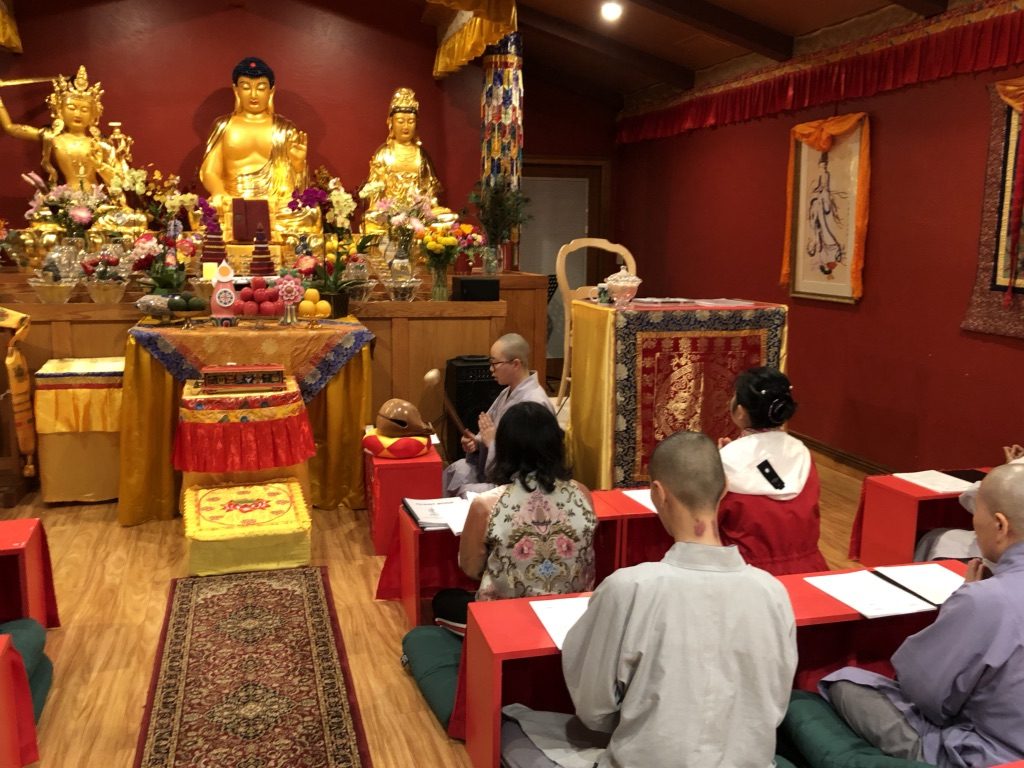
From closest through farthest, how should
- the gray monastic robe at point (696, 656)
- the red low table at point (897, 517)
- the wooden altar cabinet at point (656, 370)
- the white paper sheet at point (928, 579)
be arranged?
the gray monastic robe at point (696, 656) → the white paper sheet at point (928, 579) → the red low table at point (897, 517) → the wooden altar cabinet at point (656, 370)

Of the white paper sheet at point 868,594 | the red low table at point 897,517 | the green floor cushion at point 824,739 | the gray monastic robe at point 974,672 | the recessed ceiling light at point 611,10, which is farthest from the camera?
the recessed ceiling light at point 611,10

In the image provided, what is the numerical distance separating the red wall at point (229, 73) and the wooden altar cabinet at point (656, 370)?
4132 mm

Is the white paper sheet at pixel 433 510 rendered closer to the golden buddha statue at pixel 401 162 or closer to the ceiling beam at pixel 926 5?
the ceiling beam at pixel 926 5

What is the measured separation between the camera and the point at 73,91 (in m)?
6.53

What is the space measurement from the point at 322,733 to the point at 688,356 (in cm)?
230

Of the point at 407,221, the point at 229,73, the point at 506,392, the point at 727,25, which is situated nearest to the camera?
the point at 506,392

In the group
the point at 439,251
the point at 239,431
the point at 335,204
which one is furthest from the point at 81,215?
Result: the point at 239,431

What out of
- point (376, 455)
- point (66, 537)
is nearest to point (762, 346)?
point (376, 455)

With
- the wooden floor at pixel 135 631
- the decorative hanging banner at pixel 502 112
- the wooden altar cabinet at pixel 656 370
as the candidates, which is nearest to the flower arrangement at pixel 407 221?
the wooden altar cabinet at pixel 656 370

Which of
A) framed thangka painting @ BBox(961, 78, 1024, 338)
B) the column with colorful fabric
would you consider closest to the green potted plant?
the column with colorful fabric

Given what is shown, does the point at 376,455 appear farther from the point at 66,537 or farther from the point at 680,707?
the point at 680,707

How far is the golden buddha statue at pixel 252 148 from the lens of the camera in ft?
22.8

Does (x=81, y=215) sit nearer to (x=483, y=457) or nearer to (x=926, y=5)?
(x=483, y=457)

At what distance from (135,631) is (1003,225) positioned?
4.01m
